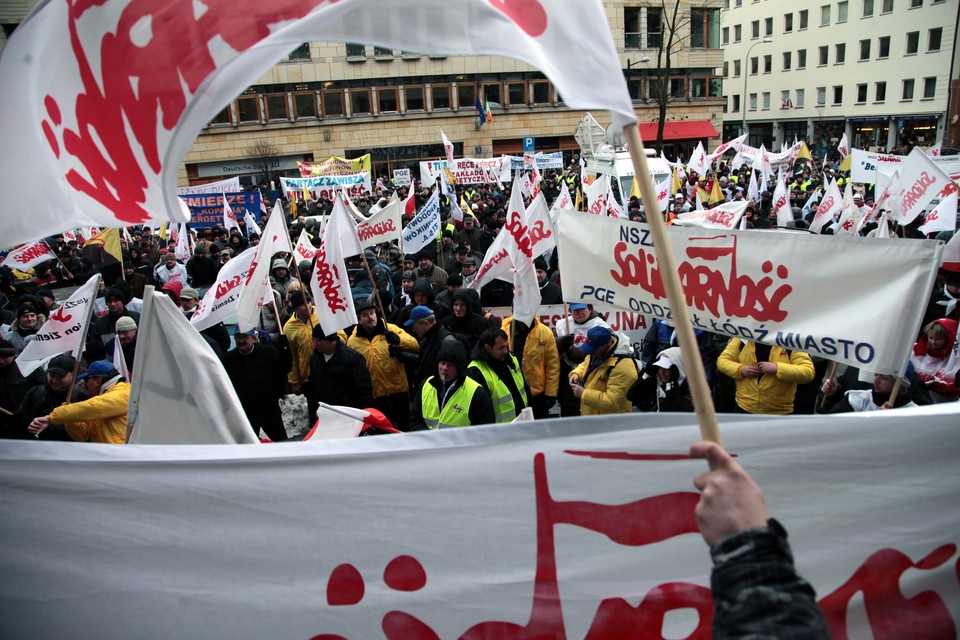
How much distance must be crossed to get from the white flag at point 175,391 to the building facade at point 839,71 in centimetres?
4967

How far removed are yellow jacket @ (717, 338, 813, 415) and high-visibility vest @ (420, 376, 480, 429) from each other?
1966mm

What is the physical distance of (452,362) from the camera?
469 centimetres

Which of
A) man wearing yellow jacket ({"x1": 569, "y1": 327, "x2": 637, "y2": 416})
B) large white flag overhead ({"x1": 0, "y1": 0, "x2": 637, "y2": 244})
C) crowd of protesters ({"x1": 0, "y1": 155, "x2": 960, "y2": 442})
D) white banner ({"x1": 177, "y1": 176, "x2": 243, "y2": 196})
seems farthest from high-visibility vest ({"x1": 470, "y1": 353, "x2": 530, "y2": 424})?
white banner ({"x1": 177, "y1": 176, "x2": 243, "y2": 196})

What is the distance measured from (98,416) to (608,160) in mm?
16780

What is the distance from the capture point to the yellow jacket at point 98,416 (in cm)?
448

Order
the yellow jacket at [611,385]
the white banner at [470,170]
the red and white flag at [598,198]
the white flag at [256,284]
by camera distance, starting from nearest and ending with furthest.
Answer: the yellow jacket at [611,385]
the white flag at [256,284]
the red and white flag at [598,198]
the white banner at [470,170]

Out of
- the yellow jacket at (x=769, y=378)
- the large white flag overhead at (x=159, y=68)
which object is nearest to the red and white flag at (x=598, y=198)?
the yellow jacket at (x=769, y=378)

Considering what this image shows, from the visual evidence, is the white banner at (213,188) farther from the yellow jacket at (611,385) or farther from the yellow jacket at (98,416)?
the yellow jacket at (611,385)

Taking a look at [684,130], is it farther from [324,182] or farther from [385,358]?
[385,358]

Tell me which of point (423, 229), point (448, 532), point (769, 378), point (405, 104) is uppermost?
point (405, 104)

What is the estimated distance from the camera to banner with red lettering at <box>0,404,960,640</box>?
2.21 metres

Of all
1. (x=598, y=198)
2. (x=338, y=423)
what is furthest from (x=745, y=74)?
(x=338, y=423)

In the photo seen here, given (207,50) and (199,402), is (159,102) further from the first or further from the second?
(199,402)

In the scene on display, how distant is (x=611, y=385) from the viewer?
4910 mm
